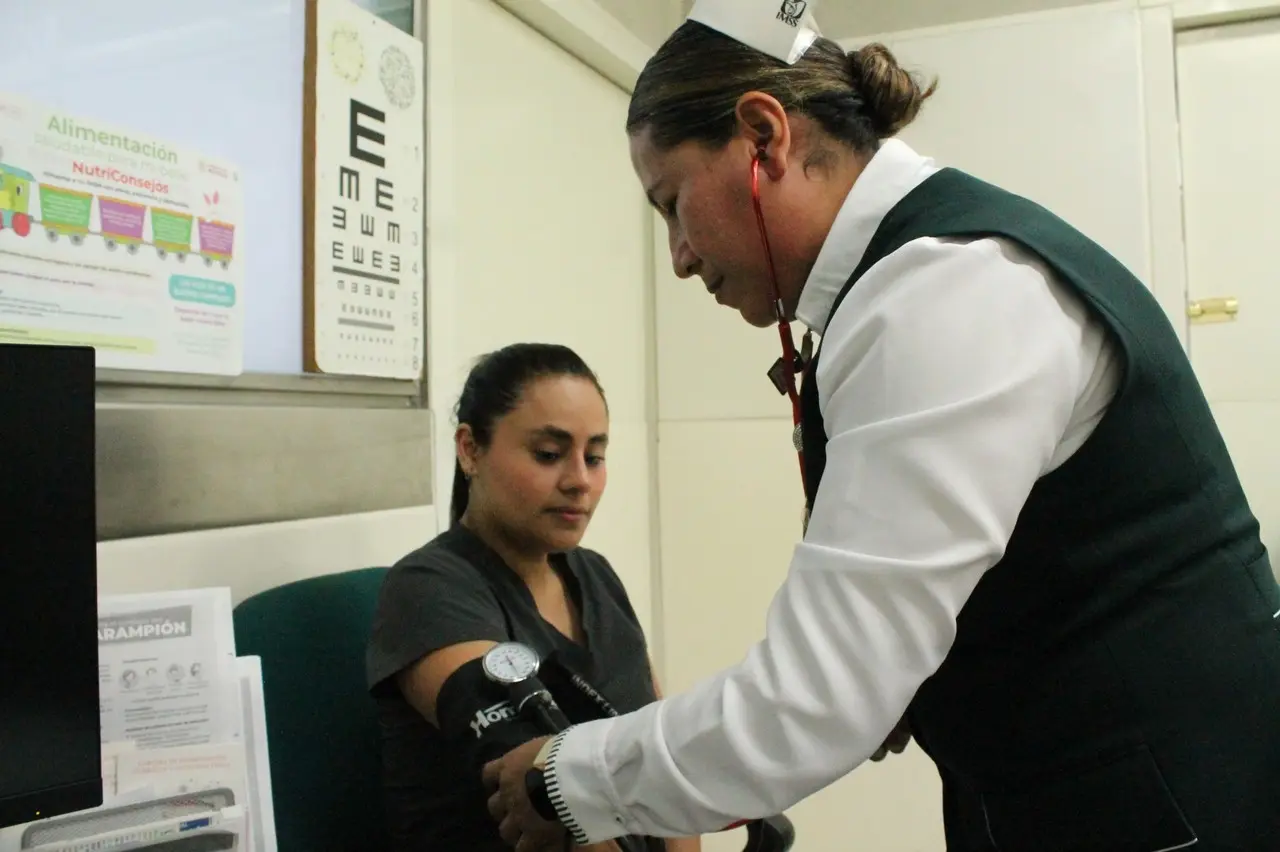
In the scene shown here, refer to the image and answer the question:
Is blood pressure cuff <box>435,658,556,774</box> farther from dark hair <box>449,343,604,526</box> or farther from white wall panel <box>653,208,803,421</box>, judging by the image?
white wall panel <box>653,208,803,421</box>

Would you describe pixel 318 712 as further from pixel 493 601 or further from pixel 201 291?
pixel 201 291

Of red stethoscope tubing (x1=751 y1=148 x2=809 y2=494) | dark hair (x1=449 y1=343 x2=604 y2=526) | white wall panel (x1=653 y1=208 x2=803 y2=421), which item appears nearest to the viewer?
red stethoscope tubing (x1=751 y1=148 x2=809 y2=494)

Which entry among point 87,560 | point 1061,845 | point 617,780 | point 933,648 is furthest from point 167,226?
point 1061,845

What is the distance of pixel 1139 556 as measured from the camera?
2.38ft

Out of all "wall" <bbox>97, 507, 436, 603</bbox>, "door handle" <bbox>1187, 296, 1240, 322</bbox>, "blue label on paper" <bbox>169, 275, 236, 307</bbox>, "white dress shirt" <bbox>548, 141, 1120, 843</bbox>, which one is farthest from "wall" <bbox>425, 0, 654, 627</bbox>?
"door handle" <bbox>1187, 296, 1240, 322</bbox>

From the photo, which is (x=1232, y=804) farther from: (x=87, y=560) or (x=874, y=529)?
(x=87, y=560)

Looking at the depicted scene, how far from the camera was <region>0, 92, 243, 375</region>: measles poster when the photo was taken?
112 centimetres

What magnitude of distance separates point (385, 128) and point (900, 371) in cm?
129

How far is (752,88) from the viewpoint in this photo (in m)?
0.86

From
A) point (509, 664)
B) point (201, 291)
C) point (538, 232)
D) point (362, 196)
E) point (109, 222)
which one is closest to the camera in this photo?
point (509, 664)

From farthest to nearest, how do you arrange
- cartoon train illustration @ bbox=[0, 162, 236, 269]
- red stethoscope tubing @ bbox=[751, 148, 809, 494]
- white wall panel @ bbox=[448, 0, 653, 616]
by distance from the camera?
1. white wall panel @ bbox=[448, 0, 653, 616]
2. cartoon train illustration @ bbox=[0, 162, 236, 269]
3. red stethoscope tubing @ bbox=[751, 148, 809, 494]

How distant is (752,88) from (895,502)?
405 mm

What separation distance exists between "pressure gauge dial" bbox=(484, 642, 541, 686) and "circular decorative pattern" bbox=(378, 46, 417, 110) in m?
1.07

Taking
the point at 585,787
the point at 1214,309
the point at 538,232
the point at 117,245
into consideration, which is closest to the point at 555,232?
the point at 538,232
